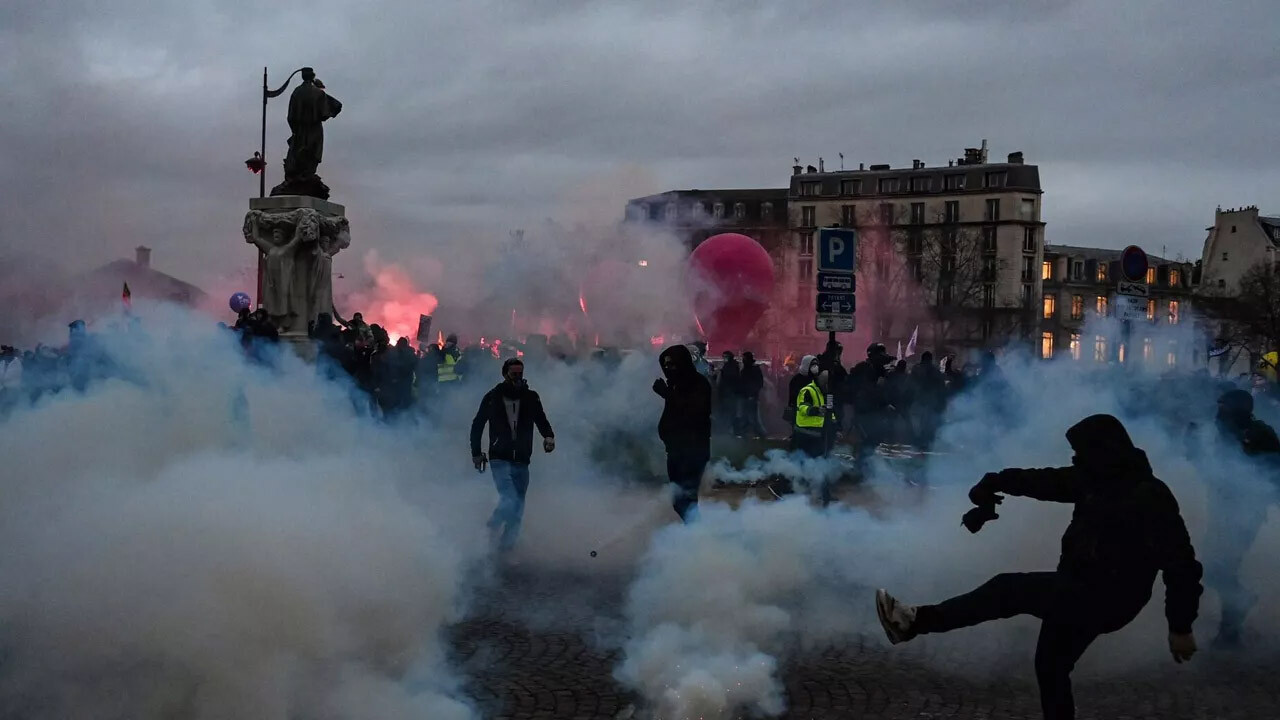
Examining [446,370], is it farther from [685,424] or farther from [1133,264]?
[1133,264]

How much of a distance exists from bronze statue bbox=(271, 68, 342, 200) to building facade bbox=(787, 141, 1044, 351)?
52.5 m

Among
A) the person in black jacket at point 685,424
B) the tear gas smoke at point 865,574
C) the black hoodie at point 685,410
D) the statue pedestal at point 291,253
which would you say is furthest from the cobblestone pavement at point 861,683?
the statue pedestal at point 291,253

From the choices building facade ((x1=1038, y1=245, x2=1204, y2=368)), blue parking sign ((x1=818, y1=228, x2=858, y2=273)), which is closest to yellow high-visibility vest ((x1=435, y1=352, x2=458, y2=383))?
blue parking sign ((x1=818, y1=228, x2=858, y2=273))

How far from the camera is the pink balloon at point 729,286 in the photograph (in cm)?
3228

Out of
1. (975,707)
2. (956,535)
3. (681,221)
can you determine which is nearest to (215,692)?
(975,707)

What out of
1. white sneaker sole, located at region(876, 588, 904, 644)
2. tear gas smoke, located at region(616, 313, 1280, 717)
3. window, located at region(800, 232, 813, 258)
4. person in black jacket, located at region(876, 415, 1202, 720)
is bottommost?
tear gas smoke, located at region(616, 313, 1280, 717)

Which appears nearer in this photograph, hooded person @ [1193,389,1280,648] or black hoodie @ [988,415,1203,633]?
black hoodie @ [988,415,1203,633]

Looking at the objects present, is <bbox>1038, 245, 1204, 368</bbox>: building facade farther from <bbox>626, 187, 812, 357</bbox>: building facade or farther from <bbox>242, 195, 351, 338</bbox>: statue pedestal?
<bbox>242, 195, 351, 338</bbox>: statue pedestal

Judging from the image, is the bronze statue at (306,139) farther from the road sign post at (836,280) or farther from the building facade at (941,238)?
the building facade at (941,238)

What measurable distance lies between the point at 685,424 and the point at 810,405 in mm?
3138

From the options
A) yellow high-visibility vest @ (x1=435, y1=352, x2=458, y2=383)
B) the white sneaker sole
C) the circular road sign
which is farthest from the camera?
yellow high-visibility vest @ (x1=435, y1=352, x2=458, y2=383)

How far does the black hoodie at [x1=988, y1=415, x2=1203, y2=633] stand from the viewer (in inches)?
175

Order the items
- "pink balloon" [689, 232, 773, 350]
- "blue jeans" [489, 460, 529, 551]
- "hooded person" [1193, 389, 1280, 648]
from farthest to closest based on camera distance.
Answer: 1. "pink balloon" [689, 232, 773, 350]
2. "blue jeans" [489, 460, 529, 551]
3. "hooded person" [1193, 389, 1280, 648]

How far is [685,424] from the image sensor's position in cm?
904
